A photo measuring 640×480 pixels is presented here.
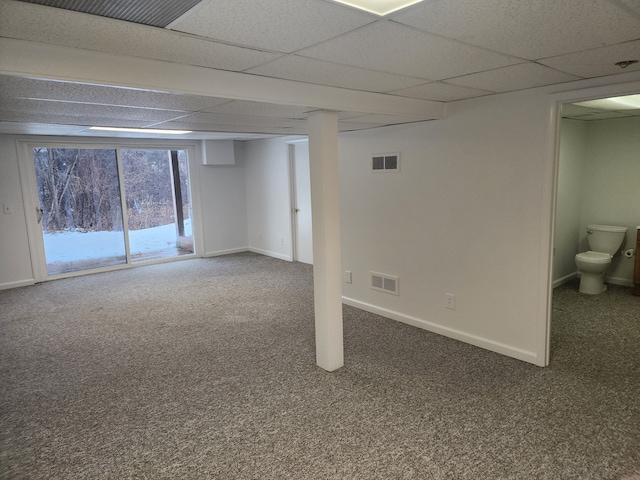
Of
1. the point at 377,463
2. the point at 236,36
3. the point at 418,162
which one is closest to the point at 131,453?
the point at 377,463

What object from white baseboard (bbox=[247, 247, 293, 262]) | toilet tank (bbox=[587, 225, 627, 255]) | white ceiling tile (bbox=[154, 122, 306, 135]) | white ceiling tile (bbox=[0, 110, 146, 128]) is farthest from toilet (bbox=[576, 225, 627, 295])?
white ceiling tile (bbox=[0, 110, 146, 128])

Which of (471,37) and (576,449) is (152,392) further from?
(471,37)

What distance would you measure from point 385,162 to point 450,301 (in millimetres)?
1551

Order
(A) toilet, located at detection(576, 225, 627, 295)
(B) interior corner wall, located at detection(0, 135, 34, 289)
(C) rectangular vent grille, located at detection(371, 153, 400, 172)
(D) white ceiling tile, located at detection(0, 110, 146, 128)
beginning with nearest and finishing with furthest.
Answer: (D) white ceiling tile, located at detection(0, 110, 146, 128), (C) rectangular vent grille, located at detection(371, 153, 400, 172), (A) toilet, located at detection(576, 225, 627, 295), (B) interior corner wall, located at detection(0, 135, 34, 289)

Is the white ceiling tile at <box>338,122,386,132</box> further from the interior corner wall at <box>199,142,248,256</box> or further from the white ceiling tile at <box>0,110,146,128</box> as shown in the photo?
the interior corner wall at <box>199,142,248,256</box>

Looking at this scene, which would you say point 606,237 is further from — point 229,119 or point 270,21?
point 270,21

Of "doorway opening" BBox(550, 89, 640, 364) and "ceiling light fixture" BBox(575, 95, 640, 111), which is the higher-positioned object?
"ceiling light fixture" BBox(575, 95, 640, 111)

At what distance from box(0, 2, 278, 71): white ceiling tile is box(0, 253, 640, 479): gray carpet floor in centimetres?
221

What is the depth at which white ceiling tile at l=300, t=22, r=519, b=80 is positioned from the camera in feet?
5.92

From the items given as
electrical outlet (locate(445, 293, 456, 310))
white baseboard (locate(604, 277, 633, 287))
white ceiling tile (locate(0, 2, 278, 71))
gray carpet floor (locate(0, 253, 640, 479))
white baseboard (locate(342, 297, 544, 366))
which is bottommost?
gray carpet floor (locate(0, 253, 640, 479))

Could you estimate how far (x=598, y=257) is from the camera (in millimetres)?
5031

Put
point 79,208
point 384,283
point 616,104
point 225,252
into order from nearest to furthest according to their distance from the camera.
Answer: point 616,104, point 384,283, point 79,208, point 225,252

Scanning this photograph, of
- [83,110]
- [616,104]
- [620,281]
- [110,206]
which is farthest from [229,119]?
[620,281]

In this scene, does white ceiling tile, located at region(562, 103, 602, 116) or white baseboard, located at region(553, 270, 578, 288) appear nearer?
white ceiling tile, located at region(562, 103, 602, 116)
